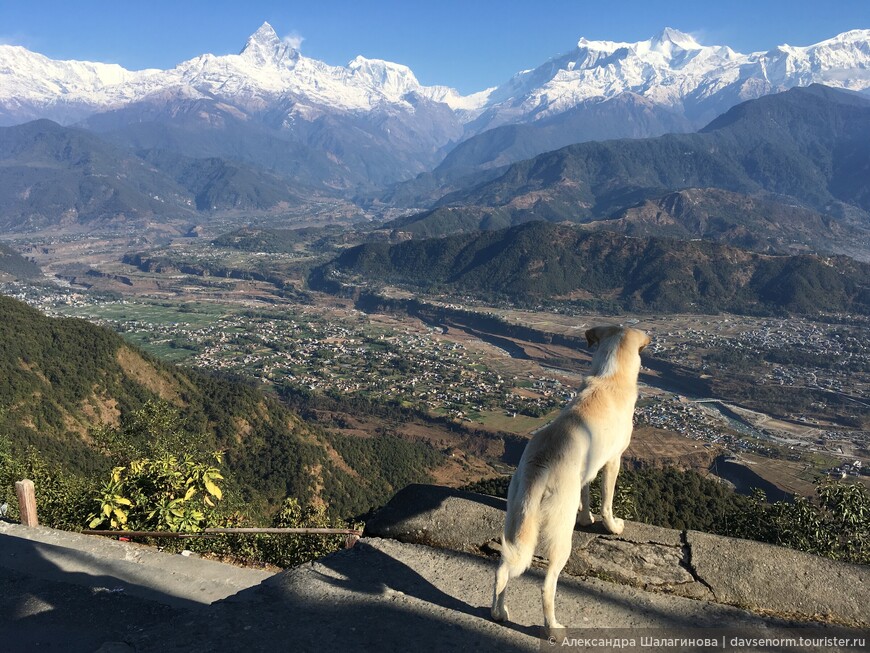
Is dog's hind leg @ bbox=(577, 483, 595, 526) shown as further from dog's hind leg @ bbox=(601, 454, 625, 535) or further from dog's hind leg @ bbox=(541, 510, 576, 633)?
dog's hind leg @ bbox=(541, 510, 576, 633)

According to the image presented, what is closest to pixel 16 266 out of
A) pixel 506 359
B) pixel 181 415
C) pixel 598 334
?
pixel 506 359

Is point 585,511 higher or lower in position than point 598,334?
lower

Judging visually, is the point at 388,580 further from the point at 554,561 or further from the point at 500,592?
the point at 554,561

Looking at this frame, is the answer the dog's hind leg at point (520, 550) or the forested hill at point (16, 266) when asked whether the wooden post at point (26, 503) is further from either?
the forested hill at point (16, 266)

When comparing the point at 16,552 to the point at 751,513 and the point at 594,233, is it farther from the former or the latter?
the point at 594,233

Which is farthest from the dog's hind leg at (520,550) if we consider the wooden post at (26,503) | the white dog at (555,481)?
the wooden post at (26,503)

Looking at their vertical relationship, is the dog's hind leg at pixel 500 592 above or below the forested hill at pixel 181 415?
above

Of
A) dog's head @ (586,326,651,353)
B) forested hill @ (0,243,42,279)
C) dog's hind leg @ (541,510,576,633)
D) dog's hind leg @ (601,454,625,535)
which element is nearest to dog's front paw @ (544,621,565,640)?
dog's hind leg @ (541,510,576,633)

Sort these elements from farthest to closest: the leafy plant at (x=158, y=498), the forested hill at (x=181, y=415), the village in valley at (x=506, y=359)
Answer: the village in valley at (x=506, y=359), the forested hill at (x=181, y=415), the leafy plant at (x=158, y=498)
